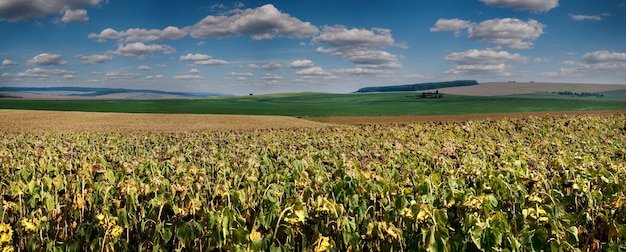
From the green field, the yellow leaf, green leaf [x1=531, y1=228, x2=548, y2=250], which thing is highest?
the yellow leaf

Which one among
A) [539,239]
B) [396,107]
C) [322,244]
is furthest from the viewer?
[396,107]

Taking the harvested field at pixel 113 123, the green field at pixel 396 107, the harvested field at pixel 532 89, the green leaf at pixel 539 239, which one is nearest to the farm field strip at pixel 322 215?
the green leaf at pixel 539 239

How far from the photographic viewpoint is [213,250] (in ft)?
15.0

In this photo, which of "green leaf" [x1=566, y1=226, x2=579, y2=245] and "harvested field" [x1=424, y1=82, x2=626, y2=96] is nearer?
"green leaf" [x1=566, y1=226, x2=579, y2=245]

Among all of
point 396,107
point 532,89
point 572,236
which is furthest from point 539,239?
point 532,89

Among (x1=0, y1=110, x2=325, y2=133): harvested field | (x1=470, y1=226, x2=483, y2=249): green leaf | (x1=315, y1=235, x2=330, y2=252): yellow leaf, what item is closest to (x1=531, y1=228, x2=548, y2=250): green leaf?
(x1=470, y1=226, x2=483, y2=249): green leaf

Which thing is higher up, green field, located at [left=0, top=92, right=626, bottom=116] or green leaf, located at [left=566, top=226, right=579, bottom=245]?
green leaf, located at [left=566, top=226, right=579, bottom=245]

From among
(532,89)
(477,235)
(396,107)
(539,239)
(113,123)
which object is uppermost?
(532,89)

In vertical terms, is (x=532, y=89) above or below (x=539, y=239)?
above

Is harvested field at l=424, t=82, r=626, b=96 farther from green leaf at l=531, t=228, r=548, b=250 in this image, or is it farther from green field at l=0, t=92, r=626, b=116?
green leaf at l=531, t=228, r=548, b=250

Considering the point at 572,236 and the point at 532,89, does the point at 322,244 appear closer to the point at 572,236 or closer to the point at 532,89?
the point at 572,236

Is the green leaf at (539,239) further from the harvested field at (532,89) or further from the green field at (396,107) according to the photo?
the harvested field at (532,89)

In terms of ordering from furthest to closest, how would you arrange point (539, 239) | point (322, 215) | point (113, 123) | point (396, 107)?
point (396, 107) < point (113, 123) < point (322, 215) < point (539, 239)

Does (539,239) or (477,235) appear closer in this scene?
(477,235)
